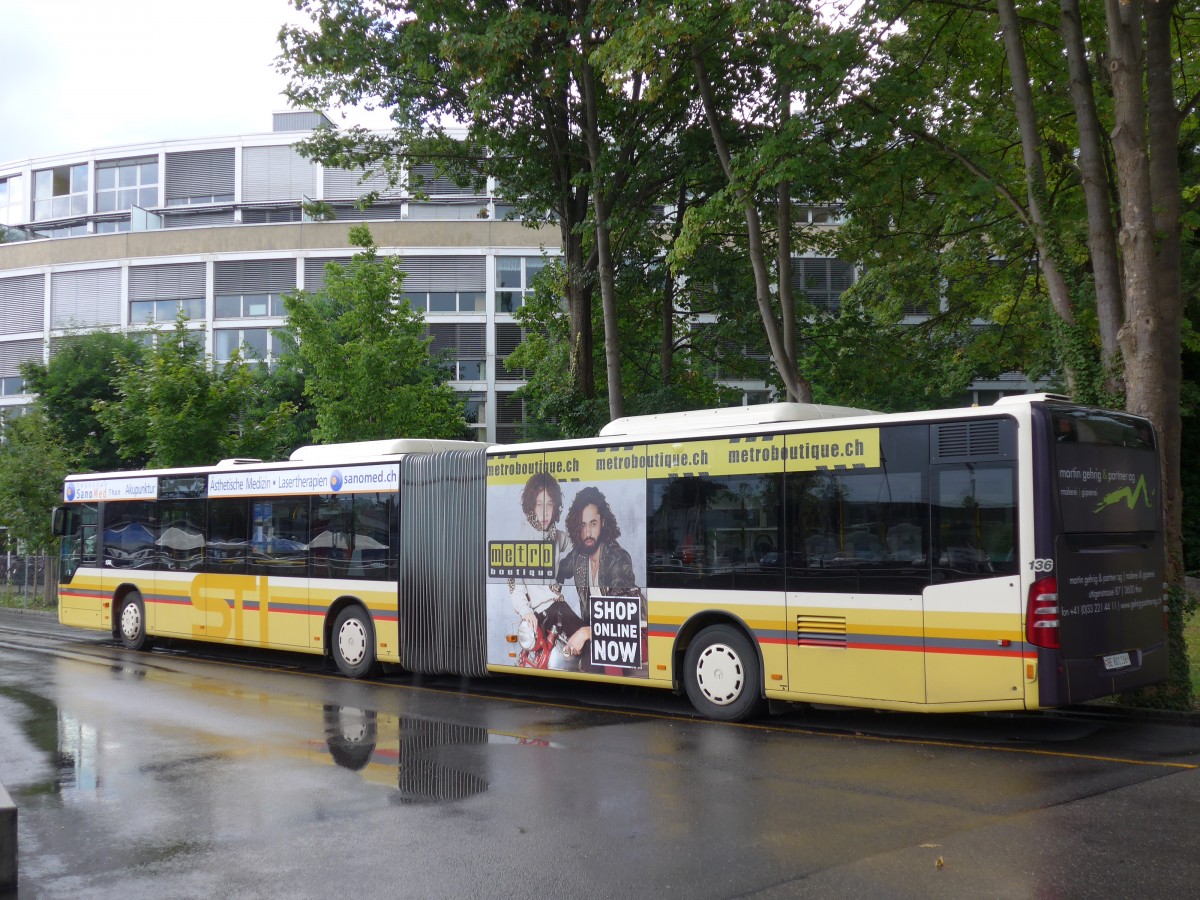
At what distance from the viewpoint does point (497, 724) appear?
37.4ft

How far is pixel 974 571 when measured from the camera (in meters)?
9.71

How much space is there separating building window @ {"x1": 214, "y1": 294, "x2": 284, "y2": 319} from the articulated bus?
100ft

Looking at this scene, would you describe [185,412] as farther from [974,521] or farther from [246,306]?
[246,306]

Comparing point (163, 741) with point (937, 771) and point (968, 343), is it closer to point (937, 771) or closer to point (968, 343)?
point (937, 771)

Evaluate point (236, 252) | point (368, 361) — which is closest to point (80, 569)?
point (368, 361)

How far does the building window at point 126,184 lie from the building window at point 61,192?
103 cm

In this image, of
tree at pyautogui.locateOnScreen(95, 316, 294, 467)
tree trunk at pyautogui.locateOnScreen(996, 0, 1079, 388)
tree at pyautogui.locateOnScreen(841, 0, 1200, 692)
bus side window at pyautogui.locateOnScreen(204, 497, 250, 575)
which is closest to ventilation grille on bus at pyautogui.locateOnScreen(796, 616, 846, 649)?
tree at pyautogui.locateOnScreen(841, 0, 1200, 692)

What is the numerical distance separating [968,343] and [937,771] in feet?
56.7

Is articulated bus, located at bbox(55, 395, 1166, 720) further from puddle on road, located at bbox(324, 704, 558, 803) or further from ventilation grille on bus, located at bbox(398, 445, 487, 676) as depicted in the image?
puddle on road, located at bbox(324, 704, 558, 803)

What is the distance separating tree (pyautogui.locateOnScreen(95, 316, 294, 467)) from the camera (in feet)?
85.9

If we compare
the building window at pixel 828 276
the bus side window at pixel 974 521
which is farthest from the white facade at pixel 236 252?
the bus side window at pixel 974 521

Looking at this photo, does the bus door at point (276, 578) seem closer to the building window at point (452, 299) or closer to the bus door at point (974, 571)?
the bus door at point (974, 571)

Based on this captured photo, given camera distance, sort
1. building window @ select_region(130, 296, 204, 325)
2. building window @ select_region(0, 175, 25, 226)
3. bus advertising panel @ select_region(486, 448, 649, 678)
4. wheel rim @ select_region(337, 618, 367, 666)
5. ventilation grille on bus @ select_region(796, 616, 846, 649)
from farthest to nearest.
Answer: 1. building window @ select_region(0, 175, 25, 226)
2. building window @ select_region(130, 296, 204, 325)
3. wheel rim @ select_region(337, 618, 367, 666)
4. bus advertising panel @ select_region(486, 448, 649, 678)
5. ventilation grille on bus @ select_region(796, 616, 846, 649)

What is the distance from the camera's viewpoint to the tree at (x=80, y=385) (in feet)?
122
